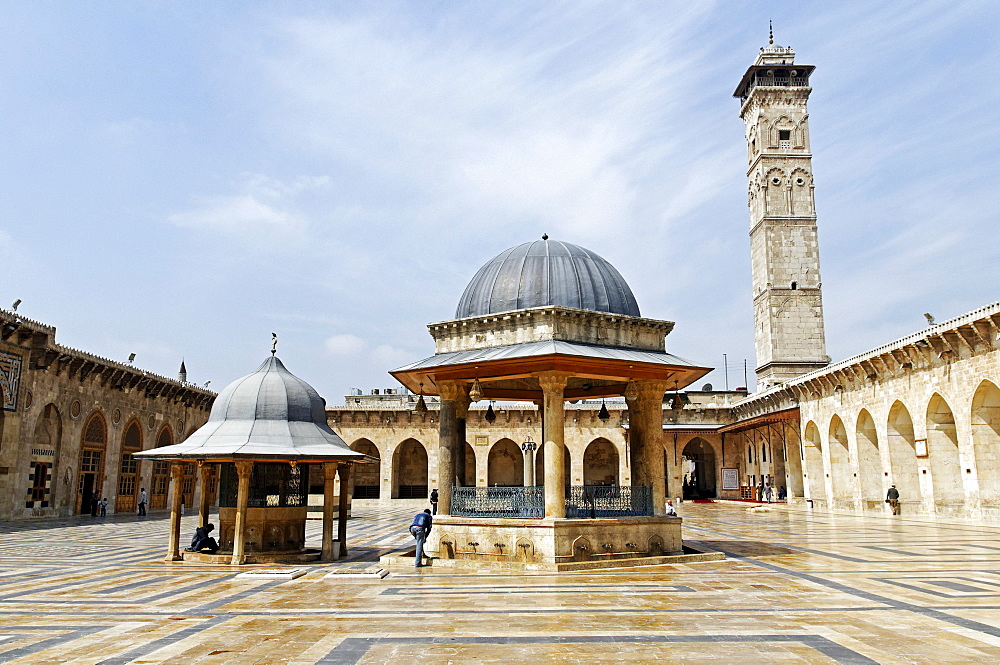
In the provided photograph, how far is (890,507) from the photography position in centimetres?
2384

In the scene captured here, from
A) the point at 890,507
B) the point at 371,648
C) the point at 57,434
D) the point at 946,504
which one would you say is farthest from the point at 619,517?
the point at 57,434

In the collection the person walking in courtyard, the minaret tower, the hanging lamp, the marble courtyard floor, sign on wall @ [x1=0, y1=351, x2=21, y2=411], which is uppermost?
the minaret tower

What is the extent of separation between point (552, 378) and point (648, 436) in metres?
2.14

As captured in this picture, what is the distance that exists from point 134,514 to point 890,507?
89.6 ft

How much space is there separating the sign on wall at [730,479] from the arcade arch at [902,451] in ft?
53.4

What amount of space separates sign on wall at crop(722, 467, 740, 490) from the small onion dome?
31.6m

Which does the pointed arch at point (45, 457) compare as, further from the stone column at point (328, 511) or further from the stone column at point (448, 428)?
the stone column at point (448, 428)

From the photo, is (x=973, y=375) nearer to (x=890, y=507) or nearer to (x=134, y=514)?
(x=890, y=507)

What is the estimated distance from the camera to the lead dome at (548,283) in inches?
473

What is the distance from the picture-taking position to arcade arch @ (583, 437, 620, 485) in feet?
138

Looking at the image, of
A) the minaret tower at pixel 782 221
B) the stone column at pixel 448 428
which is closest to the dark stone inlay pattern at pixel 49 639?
the stone column at pixel 448 428

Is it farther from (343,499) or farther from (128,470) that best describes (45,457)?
(343,499)

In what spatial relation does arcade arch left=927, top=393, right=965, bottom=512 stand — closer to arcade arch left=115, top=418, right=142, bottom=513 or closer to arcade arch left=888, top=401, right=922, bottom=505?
arcade arch left=888, top=401, right=922, bottom=505

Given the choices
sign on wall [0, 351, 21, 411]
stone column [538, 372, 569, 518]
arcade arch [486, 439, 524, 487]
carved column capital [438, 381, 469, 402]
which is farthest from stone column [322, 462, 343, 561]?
arcade arch [486, 439, 524, 487]
